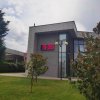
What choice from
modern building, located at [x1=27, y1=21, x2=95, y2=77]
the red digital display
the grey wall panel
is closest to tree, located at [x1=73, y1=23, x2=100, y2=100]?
modern building, located at [x1=27, y1=21, x2=95, y2=77]

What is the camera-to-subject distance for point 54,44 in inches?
1651

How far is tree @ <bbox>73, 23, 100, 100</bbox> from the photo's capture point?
9.02 m

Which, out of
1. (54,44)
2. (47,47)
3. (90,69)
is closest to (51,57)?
(47,47)

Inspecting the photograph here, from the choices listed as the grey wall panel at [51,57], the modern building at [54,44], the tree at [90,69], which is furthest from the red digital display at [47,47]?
the tree at [90,69]

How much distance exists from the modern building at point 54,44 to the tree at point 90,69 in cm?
2972

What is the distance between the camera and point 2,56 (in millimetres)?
57750

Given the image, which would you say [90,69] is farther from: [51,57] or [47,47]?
[47,47]

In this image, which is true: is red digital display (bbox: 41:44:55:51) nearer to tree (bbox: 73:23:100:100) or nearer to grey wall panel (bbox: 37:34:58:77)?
grey wall panel (bbox: 37:34:58:77)

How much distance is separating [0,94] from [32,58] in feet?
16.1

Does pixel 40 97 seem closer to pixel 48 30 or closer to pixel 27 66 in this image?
pixel 27 66

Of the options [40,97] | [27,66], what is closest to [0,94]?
[40,97]

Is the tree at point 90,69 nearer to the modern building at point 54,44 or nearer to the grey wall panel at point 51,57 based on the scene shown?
the modern building at point 54,44

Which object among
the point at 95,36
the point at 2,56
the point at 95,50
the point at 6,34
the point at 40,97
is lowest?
the point at 40,97

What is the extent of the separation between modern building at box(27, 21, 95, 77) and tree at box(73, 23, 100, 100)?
2972cm
